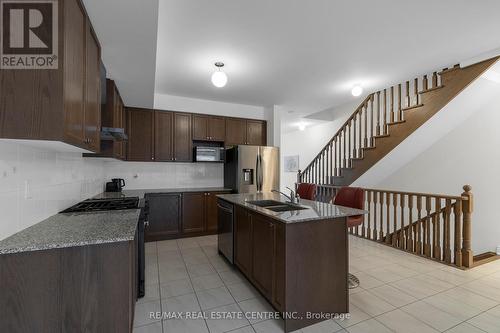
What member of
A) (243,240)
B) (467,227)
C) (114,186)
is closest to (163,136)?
(114,186)

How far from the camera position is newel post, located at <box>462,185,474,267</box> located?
10.1 feet

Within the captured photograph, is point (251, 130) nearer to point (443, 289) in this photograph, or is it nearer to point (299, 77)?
point (299, 77)

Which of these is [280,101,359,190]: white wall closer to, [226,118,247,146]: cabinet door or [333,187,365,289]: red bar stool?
[226,118,247,146]: cabinet door

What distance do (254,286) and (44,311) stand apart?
1.73m

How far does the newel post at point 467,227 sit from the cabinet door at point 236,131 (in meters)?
3.72

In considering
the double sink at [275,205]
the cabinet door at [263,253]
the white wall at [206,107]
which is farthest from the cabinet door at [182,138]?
the cabinet door at [263,253]

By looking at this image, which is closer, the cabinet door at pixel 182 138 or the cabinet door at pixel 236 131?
the cabinet door at pixel 182 138

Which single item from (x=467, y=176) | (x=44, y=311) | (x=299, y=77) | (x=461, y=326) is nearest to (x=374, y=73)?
(x=299, y=77)

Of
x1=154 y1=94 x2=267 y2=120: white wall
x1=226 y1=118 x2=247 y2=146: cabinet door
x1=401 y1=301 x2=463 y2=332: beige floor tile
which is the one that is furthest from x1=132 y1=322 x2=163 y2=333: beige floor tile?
x1=154 y1=94 x2=267 y2=120: white wall

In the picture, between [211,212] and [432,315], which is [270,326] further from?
[211,212]

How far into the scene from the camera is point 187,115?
186 inches

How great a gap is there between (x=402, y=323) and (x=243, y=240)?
5.23 ft

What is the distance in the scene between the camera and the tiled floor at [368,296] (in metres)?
1.98

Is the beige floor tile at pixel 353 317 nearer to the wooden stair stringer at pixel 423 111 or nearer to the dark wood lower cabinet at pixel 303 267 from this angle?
the dark wood lower cabinet at pixel 303 267
